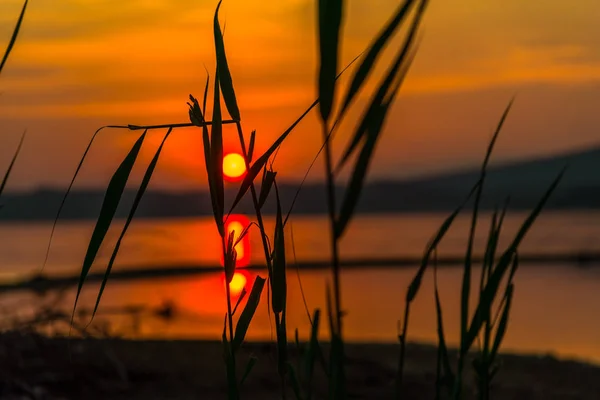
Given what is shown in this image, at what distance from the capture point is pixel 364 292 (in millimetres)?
5883

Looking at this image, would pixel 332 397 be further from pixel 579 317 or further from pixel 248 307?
pixel 579 317

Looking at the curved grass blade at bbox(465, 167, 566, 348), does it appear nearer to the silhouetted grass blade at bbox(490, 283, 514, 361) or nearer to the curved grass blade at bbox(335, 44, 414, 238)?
the silhouetted grass blade at bbox(490, 283, 514, 361)

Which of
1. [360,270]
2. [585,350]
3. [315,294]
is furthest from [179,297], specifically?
[585,350]

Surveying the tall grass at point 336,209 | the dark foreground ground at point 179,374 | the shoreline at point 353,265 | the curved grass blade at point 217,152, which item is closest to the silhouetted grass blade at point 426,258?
the tall grass at point 336,209

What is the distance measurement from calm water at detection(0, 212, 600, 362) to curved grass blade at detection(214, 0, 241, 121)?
8.3 inches

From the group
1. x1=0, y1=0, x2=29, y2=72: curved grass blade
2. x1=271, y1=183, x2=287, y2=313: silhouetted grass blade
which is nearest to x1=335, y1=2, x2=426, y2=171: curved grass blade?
x1=271, y1=183, x2=287, y2=313: silhouetted grass blade

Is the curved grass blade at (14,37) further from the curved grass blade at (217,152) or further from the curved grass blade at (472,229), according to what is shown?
the curved grass blade at (472,229)

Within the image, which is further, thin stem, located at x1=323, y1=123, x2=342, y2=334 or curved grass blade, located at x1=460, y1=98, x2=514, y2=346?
curved grass blade, located at x1=460, y1=98, x2=514, y2=346

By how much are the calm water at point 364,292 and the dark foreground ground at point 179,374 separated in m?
0.13

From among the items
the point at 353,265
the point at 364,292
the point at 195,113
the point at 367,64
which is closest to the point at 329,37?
the point at 367,64

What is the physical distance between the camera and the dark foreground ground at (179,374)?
210 cm

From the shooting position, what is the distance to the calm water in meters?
3.71

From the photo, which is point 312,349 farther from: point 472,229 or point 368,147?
point 368,147

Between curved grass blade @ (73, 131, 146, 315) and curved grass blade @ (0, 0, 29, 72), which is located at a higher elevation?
curved grass blade @ (0, 0, 29, 72)
